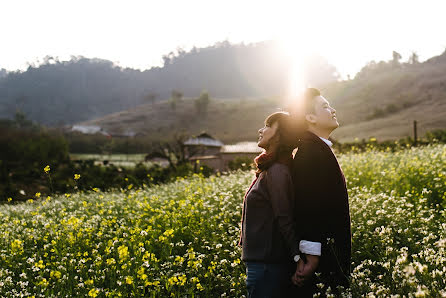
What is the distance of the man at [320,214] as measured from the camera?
3.14 metres

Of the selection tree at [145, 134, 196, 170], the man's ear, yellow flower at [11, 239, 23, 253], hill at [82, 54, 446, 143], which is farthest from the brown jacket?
hill at [82, 54, 446, 143]

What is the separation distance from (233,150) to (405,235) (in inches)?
847

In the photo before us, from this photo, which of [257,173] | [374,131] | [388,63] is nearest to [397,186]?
[257,173]

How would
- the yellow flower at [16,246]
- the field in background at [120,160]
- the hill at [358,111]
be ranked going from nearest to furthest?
the yellow flower at [16,246] < the field in background at [120,160] < the hill at [358,111]

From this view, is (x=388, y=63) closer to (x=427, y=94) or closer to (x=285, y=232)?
(x=427, y=94)

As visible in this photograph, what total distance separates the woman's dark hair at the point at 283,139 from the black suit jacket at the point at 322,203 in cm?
10

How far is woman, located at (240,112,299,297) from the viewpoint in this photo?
311 centimetres

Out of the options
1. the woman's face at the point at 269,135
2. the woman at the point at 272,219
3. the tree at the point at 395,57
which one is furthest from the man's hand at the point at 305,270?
the tree at the point at 395,57

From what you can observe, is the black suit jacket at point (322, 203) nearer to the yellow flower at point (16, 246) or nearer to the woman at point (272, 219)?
the woman at point (272, 219)

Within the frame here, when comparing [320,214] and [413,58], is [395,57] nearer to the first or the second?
[413,58]

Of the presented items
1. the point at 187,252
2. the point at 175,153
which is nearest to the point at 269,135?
the point at 187,252

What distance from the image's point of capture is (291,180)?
323cm

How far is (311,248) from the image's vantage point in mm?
3078

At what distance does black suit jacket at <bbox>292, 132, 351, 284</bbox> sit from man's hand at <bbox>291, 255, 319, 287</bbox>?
0.51 ft
